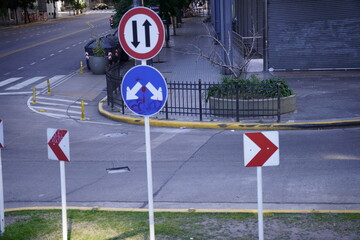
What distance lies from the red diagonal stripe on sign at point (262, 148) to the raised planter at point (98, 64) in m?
23.3

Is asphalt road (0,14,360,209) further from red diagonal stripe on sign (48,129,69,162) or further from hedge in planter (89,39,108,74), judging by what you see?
hedge in planter (89,39,108,74)

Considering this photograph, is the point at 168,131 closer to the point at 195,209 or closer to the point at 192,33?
the point at 195,209

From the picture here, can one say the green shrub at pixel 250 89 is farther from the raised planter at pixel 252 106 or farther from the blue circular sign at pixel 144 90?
the blue circular sign at pixel 144 90

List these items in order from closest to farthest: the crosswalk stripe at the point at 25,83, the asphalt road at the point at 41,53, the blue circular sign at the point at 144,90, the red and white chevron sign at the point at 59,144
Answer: the blue circular sign at the point at 144,90, the red and white chevron sign at the point at 59,144, the crosswalk stripe at the point at 25,83, the asphalt road at the point at 41,53

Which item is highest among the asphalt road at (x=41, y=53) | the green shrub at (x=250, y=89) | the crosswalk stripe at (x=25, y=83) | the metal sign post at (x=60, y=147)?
→ the metal sign post at (x=60, y=147)

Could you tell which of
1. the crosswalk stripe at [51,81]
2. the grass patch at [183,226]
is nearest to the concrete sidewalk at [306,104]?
the crosswalk stripe at [51,81]

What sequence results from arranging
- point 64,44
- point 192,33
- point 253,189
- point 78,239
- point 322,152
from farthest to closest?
point 192,33, point 64,44, point 322,152, point 253,189, point 78,239

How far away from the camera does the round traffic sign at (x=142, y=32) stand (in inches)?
274

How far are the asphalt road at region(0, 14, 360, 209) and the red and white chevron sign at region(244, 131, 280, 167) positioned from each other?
2.51 meters

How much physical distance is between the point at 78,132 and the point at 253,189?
772 cm

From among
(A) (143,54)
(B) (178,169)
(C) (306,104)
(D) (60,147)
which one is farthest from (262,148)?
(C) (306,104)

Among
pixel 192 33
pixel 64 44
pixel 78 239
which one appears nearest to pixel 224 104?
pixel 78 239

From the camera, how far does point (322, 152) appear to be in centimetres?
1274

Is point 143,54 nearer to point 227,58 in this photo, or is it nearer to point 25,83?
point 227,58
